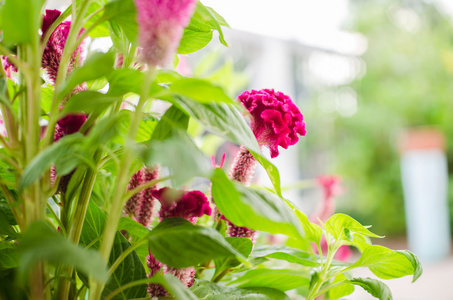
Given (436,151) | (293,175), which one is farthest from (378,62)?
(293,175)

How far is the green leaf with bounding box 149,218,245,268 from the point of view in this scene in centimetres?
28

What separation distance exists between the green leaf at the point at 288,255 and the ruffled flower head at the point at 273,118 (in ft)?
0.29

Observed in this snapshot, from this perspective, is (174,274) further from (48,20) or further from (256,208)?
(48,20)

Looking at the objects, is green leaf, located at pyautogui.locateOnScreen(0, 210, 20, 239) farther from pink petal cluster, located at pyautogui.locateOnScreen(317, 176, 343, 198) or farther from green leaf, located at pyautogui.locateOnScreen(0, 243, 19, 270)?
pink petal cluster, located at pyautogui.locateOnScreen(317, 176, 343, 198)

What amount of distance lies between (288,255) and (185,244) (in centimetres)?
13

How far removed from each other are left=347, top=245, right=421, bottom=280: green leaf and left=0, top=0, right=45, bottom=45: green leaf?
31 cm

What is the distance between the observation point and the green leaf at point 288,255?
39cm

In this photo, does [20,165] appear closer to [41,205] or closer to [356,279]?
[41,205]

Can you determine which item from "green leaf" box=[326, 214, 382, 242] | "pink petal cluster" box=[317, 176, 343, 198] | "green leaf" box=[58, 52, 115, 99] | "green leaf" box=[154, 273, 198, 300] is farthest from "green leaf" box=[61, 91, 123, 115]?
"pink petal cluster" box=[317, 176, 343, 198]

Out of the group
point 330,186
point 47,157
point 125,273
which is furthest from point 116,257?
point 330,186

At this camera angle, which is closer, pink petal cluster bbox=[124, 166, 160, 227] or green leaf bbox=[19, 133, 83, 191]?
green leaf bbox=[19, 133, 83, 191]

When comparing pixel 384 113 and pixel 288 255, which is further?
pixel 384 113

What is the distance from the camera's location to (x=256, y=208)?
26 cm

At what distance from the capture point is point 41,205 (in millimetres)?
305
